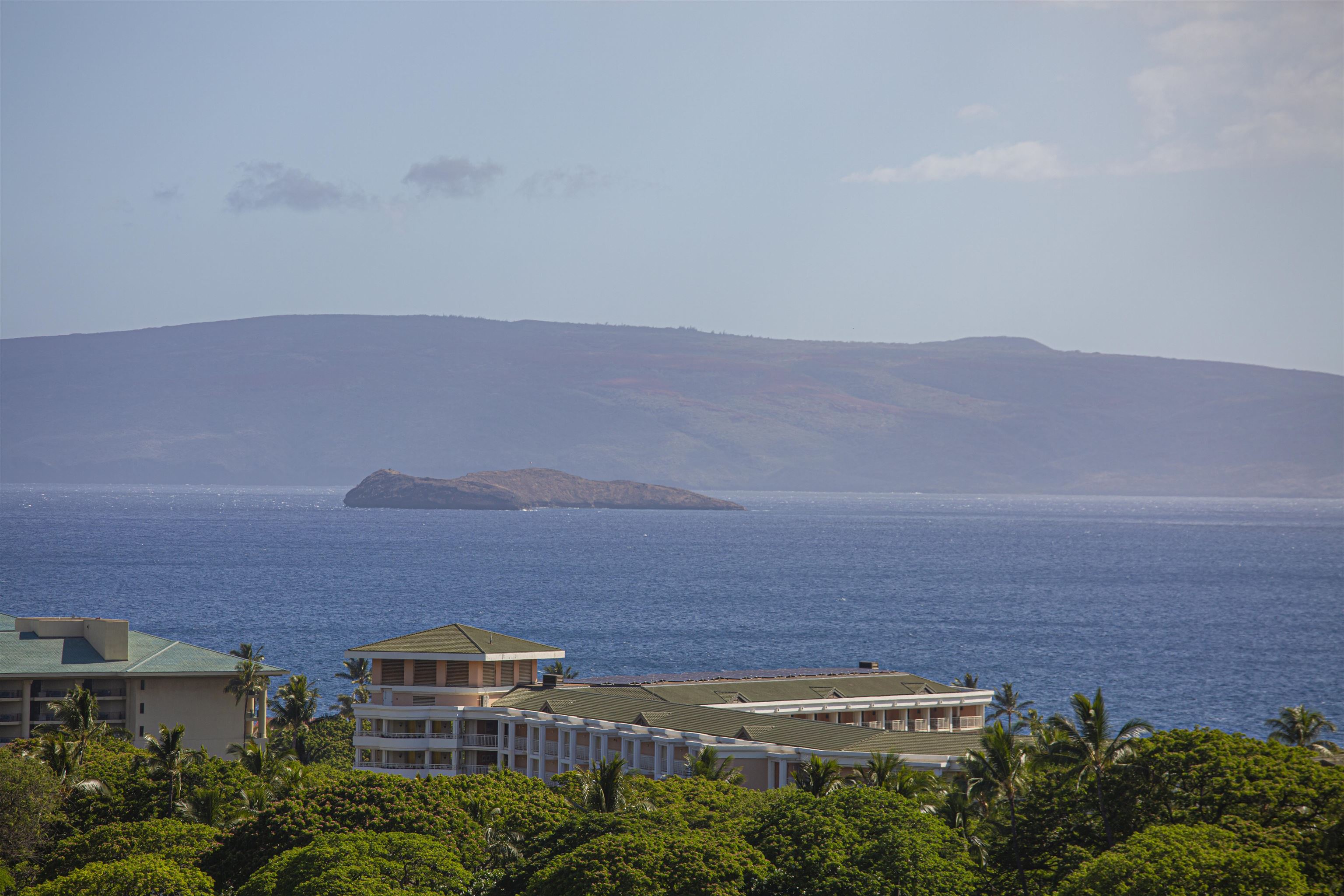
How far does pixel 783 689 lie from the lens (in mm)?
73312

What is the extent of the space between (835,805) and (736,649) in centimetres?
10558

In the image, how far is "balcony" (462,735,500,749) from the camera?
6719 centimetres

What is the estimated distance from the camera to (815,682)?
245ft

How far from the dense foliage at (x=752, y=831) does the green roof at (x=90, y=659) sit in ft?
81.5

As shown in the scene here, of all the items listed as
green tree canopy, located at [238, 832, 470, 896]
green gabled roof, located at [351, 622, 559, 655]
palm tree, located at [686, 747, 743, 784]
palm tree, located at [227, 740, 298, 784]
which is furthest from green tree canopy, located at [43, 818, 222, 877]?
green gabled roof, located at [351, 622, 559, 655]

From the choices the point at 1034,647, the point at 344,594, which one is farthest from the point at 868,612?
the point at 344,594

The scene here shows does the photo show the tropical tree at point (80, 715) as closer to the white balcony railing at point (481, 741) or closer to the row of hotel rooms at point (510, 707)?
the row of hotel rooms at point (510, 707)

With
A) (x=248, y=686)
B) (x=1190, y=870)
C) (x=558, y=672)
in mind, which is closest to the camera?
(x=1190, y=870)

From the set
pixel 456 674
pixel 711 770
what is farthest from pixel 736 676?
pixel 711 770

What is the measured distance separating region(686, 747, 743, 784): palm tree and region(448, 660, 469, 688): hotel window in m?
17.6

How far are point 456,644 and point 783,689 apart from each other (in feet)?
53.6

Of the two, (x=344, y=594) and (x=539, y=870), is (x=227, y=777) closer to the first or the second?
(x=539, y=870)

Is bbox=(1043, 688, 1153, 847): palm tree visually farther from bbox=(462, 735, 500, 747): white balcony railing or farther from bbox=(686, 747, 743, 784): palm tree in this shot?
bbox=(462, 735, 500, 747): white balcony railing

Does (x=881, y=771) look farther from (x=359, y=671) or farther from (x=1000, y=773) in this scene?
(x=359, y=671)
